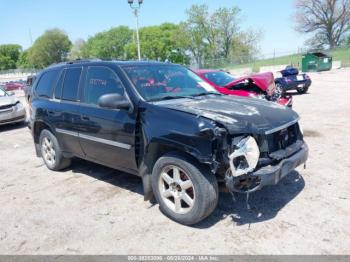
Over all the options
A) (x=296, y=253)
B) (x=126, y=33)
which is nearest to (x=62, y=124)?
(x=296, y=253)

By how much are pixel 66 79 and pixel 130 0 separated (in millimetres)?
15680

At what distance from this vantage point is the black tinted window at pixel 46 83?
19.3 ft

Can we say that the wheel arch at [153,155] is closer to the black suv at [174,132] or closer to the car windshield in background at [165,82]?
the black suv at [174,132]

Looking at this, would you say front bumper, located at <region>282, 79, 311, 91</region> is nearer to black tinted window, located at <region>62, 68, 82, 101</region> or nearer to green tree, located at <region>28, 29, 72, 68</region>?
black tinted window, located at <region>62, 68, 82, 101</region>

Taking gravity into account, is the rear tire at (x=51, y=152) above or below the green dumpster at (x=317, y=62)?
below

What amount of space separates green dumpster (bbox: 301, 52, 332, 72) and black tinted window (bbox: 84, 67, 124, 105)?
3046 centimetres

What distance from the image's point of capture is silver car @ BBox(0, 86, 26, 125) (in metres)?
10.8

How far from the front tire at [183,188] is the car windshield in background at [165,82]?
0.92m

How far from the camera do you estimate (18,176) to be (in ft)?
19.9

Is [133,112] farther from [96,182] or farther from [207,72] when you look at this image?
[207,72]

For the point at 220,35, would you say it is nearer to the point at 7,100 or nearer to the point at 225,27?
the point at 225,27

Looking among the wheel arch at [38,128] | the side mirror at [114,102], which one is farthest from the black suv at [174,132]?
the wheel arch at [38,128]

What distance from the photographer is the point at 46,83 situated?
6086 millimetres

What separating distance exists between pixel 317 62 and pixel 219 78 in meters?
24.9
